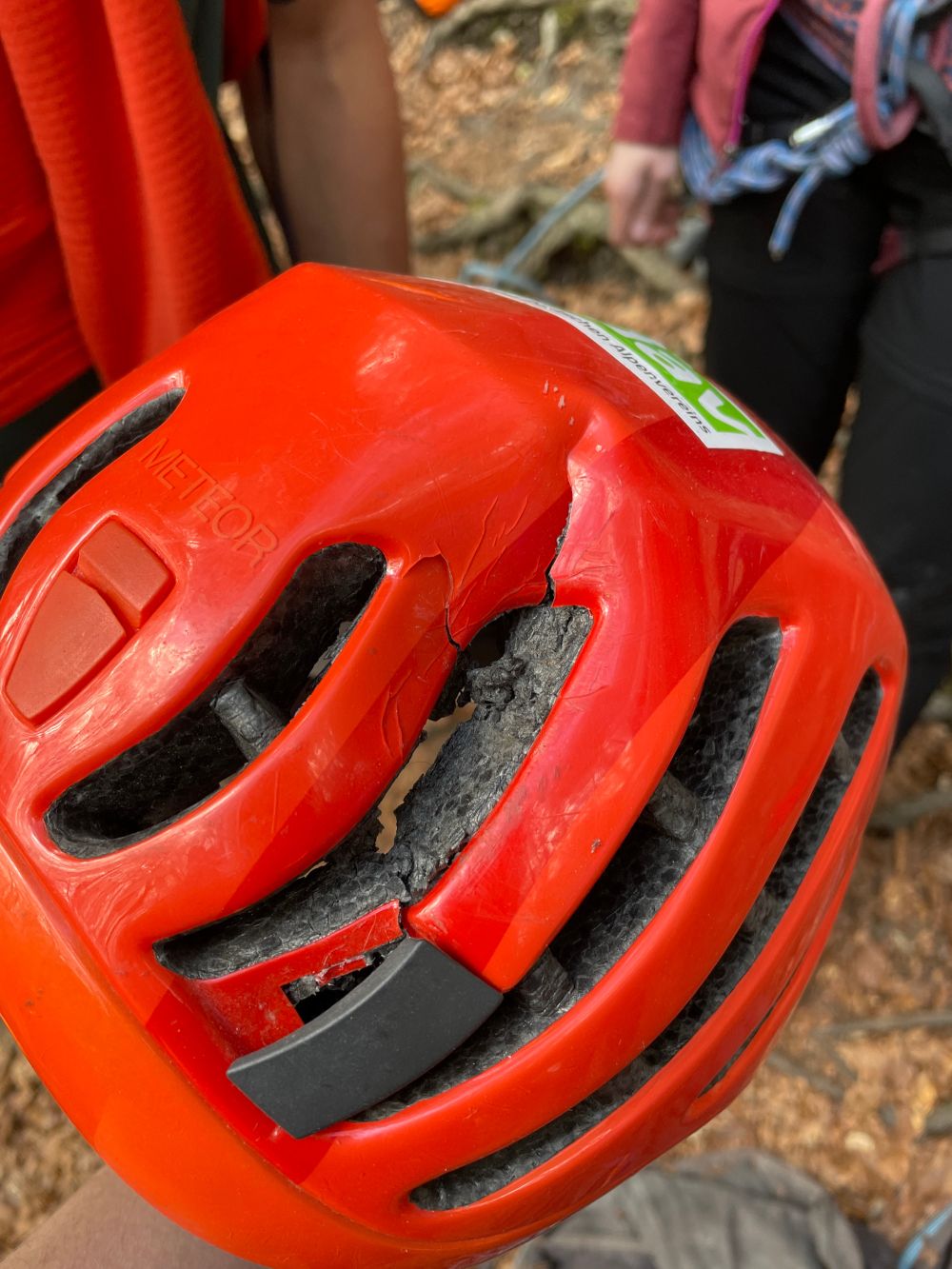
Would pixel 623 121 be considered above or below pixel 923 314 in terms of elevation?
above

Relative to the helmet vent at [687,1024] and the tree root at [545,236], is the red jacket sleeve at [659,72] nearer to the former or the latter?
the helmet vent at [687,1024]

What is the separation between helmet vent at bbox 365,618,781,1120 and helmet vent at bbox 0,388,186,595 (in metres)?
0.51

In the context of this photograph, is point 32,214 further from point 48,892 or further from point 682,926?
point 682,926

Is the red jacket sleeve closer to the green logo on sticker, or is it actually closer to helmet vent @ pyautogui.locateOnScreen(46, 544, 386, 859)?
the green logo on sticker

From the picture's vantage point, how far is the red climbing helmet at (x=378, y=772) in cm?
66

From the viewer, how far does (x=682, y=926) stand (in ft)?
2.31

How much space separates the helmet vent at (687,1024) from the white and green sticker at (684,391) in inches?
10.3

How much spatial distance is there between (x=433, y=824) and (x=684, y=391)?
0.41 meters

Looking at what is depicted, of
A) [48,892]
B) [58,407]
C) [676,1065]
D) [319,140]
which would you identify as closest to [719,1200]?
[676,1065]

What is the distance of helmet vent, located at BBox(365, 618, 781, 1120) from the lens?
2.33 feet

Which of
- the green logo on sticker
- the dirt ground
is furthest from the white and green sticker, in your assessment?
the dirt ground

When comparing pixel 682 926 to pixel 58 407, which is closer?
pixel 682 926

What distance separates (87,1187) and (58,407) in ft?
2.55

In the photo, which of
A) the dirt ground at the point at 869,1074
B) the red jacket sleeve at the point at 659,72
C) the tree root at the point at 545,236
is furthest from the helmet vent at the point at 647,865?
the tree root at the point at 545,236
